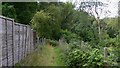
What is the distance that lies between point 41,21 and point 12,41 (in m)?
13.3

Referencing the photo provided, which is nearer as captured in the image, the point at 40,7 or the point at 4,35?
the point at 4,35

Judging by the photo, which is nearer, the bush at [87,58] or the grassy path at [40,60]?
the bush at [87,58]

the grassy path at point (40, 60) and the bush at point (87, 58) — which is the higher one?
the bush at point (87, 58)

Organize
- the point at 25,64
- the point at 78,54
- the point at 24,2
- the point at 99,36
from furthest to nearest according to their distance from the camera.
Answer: the point at 24,2, the point at 99,36, the point at 78,54, the point at 25,64

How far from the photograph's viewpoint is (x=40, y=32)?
71.6 feet

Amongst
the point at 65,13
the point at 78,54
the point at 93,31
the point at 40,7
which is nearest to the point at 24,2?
the point at 40,7

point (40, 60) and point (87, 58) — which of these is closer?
point (87, 58)

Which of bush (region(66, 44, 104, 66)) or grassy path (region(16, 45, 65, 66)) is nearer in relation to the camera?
bush (region(66, 44, 104, 66))

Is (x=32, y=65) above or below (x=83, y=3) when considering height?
below

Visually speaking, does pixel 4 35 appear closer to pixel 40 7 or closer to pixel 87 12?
pixel 87 12

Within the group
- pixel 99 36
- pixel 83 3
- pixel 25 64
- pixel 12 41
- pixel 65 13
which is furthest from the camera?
pixel 65 13

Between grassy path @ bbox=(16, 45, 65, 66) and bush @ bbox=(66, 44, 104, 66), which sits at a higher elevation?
bush @ bbox=(66, 44, 104, 66)

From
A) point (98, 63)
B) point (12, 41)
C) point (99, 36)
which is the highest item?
point (12, 41)

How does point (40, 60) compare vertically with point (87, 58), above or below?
below
